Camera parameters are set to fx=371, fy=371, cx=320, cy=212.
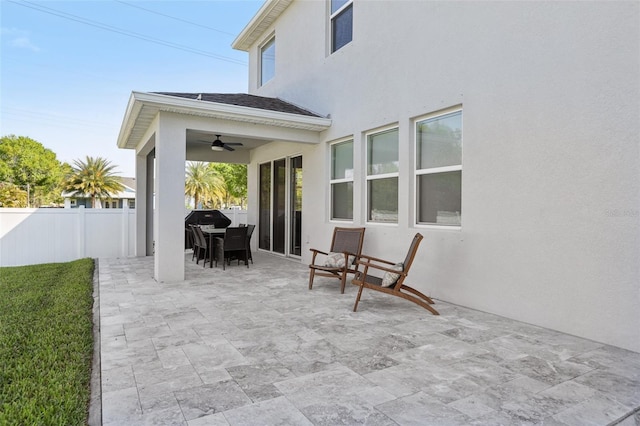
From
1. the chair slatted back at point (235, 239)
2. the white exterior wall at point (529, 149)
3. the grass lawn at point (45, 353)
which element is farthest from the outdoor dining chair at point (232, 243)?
the white exterior wall at point (529, 149)

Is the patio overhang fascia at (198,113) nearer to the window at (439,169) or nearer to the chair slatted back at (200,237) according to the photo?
the chair slatted back at (200,237)

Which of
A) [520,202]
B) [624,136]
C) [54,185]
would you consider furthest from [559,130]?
[54,185]

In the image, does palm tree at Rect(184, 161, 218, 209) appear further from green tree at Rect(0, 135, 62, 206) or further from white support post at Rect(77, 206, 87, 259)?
white support post at Rect(77, 206, 87, 259)

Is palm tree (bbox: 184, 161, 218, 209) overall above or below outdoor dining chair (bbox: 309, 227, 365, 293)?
above

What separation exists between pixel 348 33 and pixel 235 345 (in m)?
6.27

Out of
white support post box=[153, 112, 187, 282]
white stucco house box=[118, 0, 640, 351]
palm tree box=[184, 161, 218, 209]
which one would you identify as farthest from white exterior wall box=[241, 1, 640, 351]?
palm tree box=[184, 161, 218, 209]

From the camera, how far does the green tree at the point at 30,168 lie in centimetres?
3077

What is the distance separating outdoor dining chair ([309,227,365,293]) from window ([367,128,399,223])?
2.05ft

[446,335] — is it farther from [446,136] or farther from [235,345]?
[446,136]

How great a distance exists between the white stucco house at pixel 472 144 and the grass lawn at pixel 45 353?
1.66 m

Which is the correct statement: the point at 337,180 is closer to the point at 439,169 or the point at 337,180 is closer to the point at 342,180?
the point at 342,180

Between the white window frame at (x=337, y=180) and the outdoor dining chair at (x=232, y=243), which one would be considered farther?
the outdoor dining chair at (x=232, y=243)

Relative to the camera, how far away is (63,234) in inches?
360

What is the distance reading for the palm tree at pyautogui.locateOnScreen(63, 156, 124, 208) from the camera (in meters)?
30.9
